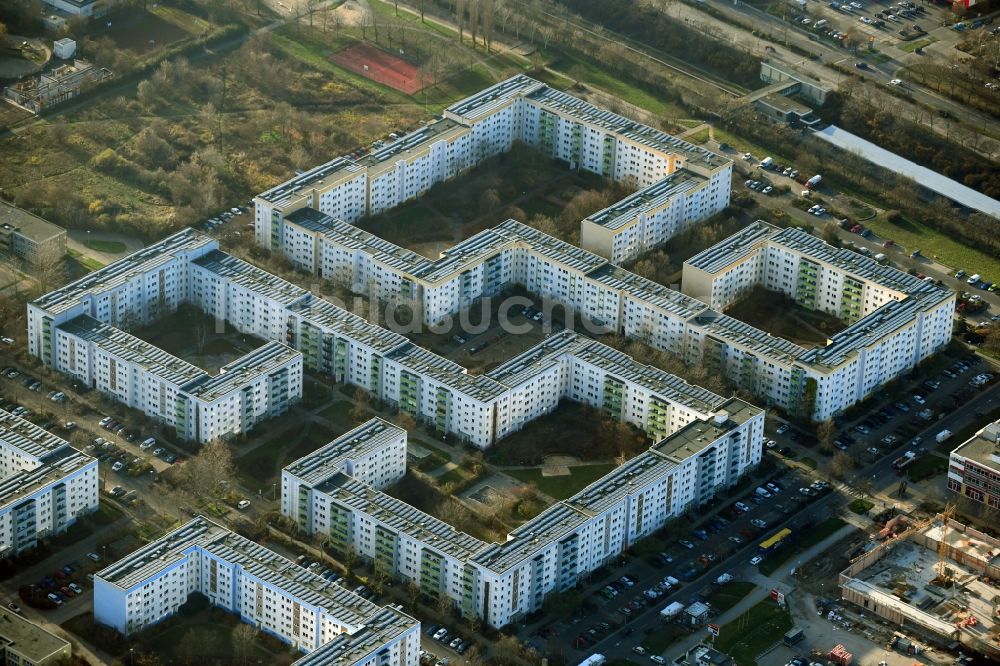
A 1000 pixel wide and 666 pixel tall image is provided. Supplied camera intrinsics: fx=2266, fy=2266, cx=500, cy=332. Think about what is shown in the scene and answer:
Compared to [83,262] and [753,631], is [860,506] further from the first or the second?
[83,262]

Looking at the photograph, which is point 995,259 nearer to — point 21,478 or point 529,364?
point 529,364

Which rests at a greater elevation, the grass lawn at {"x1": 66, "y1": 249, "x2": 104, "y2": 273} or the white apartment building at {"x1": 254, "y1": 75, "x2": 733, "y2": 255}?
the white apartment building at {"x1": 254, "y1": 75, "x2": 733, "y2": 255}

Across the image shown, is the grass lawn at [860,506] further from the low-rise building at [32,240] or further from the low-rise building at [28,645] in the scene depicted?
the low-rise building at [32,240]

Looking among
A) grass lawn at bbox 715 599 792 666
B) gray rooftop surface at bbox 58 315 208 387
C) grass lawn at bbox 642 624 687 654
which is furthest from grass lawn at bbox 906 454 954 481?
gray rooftop surface at bbox 58 315 208 387

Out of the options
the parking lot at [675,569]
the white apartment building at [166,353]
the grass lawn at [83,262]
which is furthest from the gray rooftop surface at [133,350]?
the parking lot at [675,569]

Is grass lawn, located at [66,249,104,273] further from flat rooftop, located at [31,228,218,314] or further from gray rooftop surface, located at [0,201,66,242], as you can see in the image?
flat rooftop, located at [31,228,218,314]

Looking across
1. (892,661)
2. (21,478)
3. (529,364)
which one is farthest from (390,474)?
(892,661)
